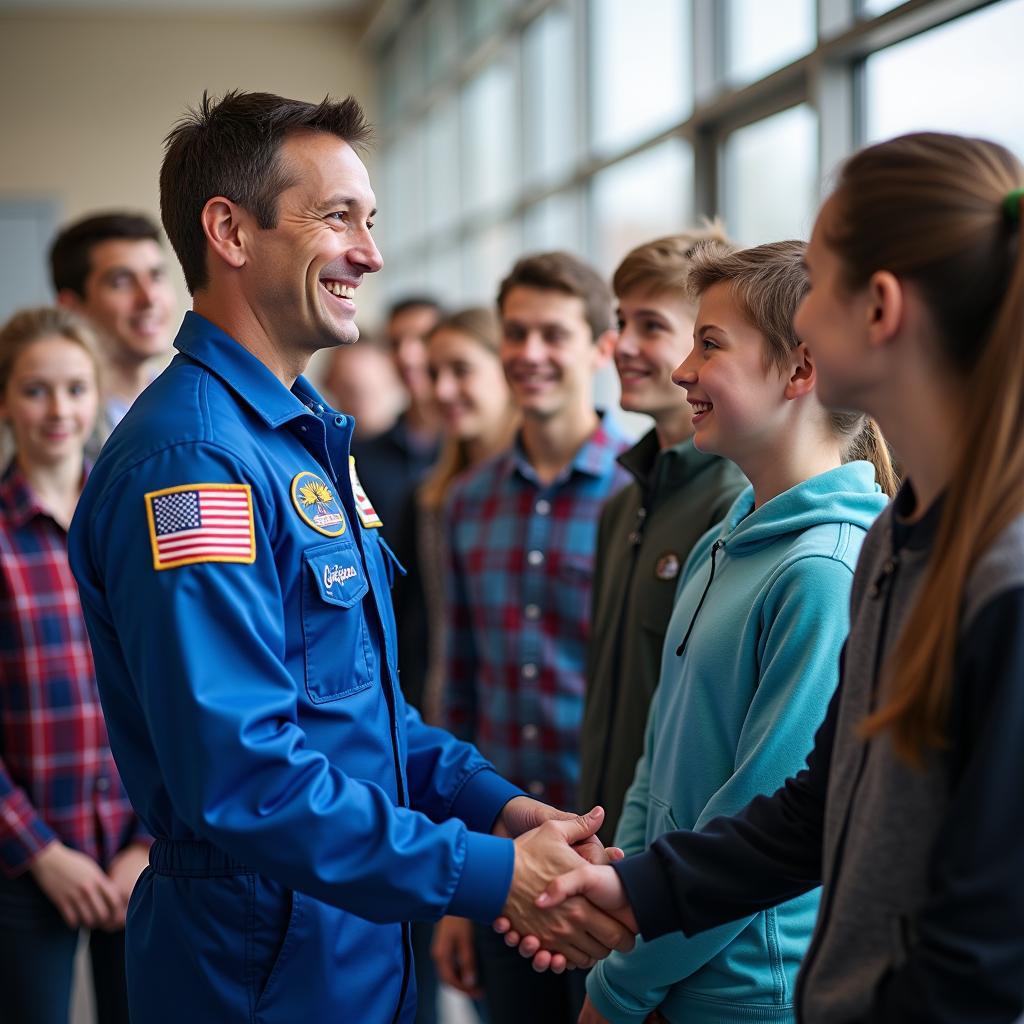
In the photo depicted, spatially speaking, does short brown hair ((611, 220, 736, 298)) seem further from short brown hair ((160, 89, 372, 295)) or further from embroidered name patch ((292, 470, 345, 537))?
embroidered name patch ((292, 470, 345, 537))

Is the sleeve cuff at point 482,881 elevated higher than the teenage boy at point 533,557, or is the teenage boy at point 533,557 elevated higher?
the teenage boy at point 533,557

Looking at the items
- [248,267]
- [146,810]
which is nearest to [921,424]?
[248,267]

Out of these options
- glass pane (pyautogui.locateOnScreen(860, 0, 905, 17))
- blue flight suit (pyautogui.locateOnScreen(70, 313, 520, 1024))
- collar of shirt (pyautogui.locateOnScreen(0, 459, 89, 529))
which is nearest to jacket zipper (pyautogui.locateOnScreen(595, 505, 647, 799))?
blue flight suit (pyautogui.locateOnScreen(70, 313, 520, 1024))

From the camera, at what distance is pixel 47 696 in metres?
2.34

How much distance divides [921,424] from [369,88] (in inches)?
359

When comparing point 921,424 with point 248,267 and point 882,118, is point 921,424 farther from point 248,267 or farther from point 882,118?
point 882,118

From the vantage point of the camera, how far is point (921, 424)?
3.60ft

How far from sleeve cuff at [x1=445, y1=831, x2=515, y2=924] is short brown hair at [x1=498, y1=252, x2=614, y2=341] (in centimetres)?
153

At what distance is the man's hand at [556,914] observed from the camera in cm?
148

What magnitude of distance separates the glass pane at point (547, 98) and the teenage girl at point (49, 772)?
3110mm

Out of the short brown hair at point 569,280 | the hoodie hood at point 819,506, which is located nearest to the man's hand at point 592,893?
the hoodie hood at point 819,506

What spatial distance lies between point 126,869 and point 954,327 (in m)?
1.98

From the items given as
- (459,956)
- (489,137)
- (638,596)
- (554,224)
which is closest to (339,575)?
(638,596)

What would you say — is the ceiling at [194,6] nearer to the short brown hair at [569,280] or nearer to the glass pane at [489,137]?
the glass pane at [489,137]
